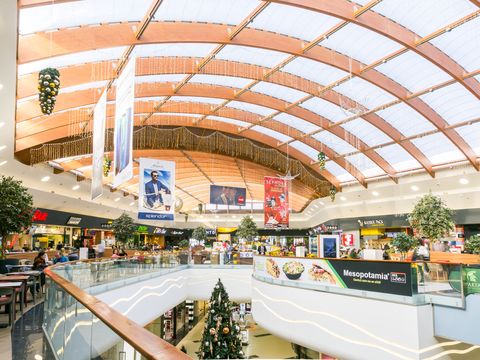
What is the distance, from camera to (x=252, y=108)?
25.1 metres

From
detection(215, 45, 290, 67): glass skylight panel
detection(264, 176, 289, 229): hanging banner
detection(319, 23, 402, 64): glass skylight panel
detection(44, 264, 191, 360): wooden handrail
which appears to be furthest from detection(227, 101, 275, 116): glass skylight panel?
detection(44, 264, 191, 360): wooden handrail

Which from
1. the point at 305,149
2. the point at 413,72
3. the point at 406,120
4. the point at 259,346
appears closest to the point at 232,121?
the point at 305,149

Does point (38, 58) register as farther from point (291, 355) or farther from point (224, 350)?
point (291, 355)

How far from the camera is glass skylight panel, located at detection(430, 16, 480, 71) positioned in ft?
51.7

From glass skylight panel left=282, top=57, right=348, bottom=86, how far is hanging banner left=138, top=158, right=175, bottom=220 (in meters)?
7.78

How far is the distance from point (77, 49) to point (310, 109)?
14.9 m

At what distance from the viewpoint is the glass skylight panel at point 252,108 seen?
24575mm

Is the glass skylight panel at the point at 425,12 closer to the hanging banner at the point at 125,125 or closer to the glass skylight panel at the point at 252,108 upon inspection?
the glass skylight panel at the point at 252,108

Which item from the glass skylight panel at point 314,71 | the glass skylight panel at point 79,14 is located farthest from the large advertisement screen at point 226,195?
the glass skylight panel at point 79,14

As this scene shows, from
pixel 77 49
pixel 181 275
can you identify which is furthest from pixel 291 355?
pixel 77 49

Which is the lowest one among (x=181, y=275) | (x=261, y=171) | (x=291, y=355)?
(x=291, y=355)

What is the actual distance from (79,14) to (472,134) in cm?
1969

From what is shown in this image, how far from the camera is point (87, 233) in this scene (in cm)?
3369

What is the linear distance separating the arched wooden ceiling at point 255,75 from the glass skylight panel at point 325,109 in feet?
0.99
